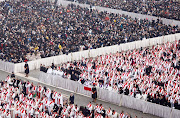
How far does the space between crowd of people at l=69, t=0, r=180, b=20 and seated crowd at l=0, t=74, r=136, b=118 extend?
93.1 ft

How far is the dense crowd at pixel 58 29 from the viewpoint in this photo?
3659cm

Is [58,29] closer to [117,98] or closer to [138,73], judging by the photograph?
[138,73]

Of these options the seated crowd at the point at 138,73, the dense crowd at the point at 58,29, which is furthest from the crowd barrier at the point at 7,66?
the seated crowd at the point at 138,73

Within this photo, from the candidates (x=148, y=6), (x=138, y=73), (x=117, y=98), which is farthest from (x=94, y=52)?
(x=148, y=6)

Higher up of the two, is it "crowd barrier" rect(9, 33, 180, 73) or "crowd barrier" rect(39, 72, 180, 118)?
"crowd barrier" rect(9, 33, 180, 73)

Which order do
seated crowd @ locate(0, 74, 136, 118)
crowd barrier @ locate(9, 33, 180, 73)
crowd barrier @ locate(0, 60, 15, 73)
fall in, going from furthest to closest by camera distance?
crowd barrier @ locate(9, 33, 180, 73)
crowd barrier @ locate(0, 60, 15, 73)
seated crowd @ locate(0, 74, 136, 118)

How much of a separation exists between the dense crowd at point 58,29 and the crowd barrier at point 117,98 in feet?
16.1

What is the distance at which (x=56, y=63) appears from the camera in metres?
34.6

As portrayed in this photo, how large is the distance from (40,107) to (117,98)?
20.3 ft

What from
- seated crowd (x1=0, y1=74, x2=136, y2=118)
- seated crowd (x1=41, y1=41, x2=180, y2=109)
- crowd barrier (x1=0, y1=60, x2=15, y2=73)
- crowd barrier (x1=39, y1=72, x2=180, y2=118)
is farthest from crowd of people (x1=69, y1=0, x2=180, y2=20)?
seated crowd (x1=0, y1=74, x2=136, y2=118)

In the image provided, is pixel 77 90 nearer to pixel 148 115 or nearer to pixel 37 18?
pixel 148 115

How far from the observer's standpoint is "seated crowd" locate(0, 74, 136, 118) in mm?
22703

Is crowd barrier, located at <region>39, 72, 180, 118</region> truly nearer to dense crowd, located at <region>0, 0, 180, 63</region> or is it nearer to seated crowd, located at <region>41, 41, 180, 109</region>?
seated crowd, located at <region>41, 41, 180, 109</region>

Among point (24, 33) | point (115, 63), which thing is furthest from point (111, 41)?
point (24, 33)
